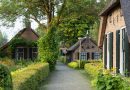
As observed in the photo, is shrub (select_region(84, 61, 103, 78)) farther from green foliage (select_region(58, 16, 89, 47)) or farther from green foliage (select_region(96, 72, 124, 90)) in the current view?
green foliage (select_region(58, 16, 89, 47))

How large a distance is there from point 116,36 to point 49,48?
2370 cm

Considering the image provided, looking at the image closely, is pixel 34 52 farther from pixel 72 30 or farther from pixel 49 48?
pixel 72 30

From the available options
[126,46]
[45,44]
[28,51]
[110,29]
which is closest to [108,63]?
[110,29]

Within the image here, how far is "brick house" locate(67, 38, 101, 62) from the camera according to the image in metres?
65.8

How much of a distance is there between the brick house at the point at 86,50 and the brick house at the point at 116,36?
117 feet

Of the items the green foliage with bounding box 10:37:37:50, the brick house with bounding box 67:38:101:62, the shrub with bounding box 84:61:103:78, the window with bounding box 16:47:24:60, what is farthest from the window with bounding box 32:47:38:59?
the shrub with bounding box 84:61:103:78

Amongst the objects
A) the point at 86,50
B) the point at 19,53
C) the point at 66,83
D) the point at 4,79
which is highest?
the point at 86,50

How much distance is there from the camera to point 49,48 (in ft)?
151

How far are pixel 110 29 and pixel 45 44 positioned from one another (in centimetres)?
2051

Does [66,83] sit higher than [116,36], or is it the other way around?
[116,36]

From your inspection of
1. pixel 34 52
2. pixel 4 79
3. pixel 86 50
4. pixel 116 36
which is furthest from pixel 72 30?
pixel 4 79

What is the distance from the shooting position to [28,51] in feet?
→ 200

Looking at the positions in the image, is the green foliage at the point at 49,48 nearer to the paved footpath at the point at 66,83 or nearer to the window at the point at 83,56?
the paved footpath at the point at 66,83

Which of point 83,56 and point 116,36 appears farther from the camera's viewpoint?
point 83,56
